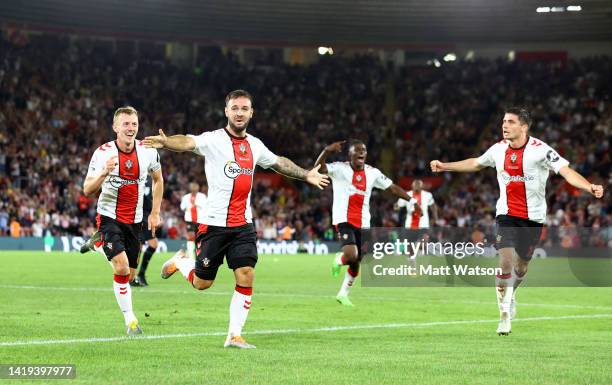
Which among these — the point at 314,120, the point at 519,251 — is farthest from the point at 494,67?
the point at 519,251

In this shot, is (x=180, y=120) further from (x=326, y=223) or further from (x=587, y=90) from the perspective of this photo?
(x=587, y=90)

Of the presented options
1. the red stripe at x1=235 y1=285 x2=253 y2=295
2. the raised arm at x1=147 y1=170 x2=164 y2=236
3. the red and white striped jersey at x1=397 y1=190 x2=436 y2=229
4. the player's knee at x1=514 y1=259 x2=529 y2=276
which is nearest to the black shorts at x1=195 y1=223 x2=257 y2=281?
the red stripe at x1=235 y1=285 x2=253 y2=295

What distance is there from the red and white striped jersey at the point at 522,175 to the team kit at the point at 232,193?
0.01 m

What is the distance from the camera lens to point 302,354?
962cm

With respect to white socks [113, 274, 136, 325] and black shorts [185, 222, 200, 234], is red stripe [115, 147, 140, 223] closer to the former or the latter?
white socks [113, 274, 136, 325]

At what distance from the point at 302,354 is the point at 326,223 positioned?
37.6m

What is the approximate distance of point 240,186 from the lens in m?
10.4

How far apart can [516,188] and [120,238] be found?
4.75 meters

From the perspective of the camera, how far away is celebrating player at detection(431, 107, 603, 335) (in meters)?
12.5

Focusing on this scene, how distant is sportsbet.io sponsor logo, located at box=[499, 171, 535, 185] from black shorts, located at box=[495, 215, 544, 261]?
44 cm

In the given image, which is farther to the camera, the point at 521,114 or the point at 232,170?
the point at 521,114

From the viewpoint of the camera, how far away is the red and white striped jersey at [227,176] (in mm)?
10383

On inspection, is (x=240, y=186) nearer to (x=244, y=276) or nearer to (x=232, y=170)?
(x=232, y=170)

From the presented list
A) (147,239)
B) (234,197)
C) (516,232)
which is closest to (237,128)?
(234,197)
